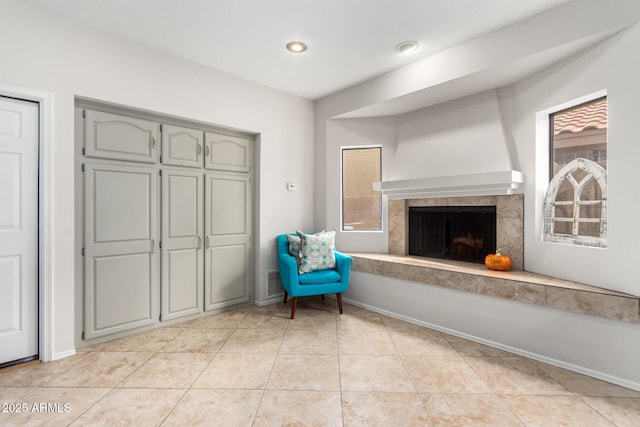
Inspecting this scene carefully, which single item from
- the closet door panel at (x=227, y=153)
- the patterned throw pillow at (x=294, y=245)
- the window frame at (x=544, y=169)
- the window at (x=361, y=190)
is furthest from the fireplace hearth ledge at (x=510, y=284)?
the closet door panel at (x=227, y=153)

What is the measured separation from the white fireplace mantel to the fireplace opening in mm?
327

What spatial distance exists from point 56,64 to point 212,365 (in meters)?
2.61

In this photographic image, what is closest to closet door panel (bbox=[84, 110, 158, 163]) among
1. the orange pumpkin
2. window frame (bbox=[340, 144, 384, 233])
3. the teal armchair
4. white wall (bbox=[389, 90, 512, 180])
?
the teal armchair

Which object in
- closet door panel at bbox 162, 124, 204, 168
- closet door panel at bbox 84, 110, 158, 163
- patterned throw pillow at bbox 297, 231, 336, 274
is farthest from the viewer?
patterned throw pillow at bbox 297, 231, 336, 274

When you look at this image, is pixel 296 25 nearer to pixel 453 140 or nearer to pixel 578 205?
pixel 453 140

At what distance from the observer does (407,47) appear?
2.94 m

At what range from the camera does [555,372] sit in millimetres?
2301

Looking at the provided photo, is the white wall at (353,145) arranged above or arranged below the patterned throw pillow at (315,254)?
above

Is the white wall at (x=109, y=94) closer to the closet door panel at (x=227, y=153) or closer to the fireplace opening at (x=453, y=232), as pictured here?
the closet door panel at (x=227, y=153)

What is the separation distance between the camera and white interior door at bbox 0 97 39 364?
2320 mm

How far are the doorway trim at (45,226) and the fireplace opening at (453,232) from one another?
3.59 m

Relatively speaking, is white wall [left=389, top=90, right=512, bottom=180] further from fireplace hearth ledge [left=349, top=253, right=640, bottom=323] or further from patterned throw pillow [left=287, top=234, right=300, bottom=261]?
patterned throw pillow [left=287, top=234, right=300, bottom=261]

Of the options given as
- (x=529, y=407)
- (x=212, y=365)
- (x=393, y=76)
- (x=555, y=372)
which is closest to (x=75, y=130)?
(x=212, y=365)

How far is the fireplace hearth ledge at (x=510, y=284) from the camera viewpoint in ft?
7.02
